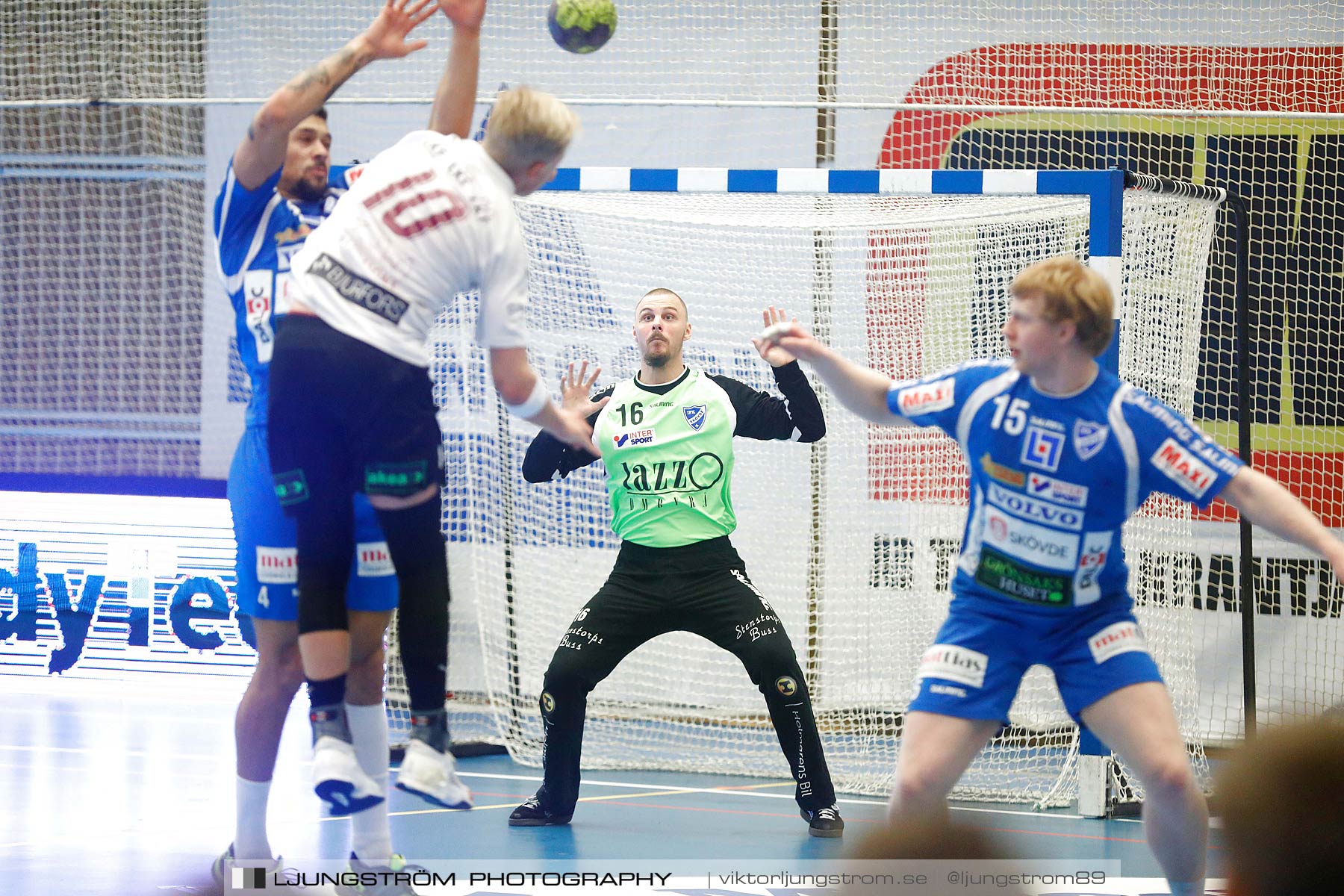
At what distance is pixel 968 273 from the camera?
7434mm

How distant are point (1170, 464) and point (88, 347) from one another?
10011mm

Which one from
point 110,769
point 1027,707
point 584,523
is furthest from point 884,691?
point 110,769

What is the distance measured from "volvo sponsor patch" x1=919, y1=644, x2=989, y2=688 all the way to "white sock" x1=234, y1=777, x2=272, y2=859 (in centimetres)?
203

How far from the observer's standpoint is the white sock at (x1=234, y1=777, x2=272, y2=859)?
13.8 feet

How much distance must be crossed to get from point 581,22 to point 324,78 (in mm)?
888

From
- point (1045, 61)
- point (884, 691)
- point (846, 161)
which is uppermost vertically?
point (1045, 61)

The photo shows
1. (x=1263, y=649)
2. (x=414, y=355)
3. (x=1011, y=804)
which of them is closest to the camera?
(x=414, y=355)

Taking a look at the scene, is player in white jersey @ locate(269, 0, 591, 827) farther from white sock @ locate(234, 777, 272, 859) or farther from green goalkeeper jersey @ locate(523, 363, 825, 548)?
green goalkeeper jersey @ locate(523, 363, 825, 548)

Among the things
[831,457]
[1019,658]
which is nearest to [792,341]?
[1019,658]

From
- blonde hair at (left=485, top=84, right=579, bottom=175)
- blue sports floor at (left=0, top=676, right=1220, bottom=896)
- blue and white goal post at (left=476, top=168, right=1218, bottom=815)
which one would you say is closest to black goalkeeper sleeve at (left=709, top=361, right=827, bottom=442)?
blue and white goal post at (left=476, top=168, right=1218, bottom=815)

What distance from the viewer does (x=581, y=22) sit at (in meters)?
4.07

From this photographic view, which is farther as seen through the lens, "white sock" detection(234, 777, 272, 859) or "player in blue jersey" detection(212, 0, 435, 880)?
"white sock" detection(234, 777, 272, 859)

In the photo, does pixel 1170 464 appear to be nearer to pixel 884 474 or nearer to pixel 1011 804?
pixel 1011 804

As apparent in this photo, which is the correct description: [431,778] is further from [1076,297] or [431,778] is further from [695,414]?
[695,414]
